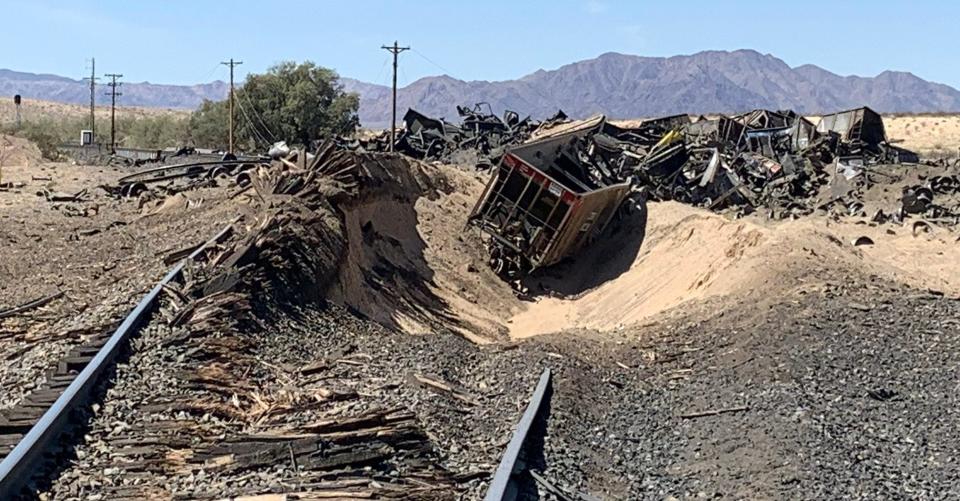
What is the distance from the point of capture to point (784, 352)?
12.8 meters

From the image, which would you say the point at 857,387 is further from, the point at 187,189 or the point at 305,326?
the point at 187,189

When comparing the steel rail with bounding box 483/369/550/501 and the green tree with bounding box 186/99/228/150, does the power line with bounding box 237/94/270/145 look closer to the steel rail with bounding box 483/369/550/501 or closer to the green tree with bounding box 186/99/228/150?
the green tree with bounding box 186/99/228/150

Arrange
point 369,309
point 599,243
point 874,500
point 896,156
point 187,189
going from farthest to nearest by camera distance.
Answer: point 896,156 → point 599,243 → point 187,189 → point 369,309 → point 874,500

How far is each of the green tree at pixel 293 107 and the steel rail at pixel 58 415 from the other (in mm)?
58059

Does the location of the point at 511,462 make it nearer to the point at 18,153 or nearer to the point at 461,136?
the point at 461,136

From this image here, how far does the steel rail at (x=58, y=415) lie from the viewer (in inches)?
286

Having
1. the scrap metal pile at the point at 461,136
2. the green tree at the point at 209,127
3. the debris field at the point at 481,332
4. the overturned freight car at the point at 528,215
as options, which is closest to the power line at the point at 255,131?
the green tree at the point at 209,127

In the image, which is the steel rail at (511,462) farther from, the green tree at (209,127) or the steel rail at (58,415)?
the green tree at (209,127)

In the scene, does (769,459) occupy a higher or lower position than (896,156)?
lower

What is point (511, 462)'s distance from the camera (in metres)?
8.01

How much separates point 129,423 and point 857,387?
24.6 feet

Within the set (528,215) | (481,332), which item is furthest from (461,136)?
(481,332)

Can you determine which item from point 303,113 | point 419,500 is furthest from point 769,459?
point 303,113

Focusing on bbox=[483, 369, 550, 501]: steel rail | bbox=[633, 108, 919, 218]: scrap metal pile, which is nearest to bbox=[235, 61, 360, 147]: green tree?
bbox=[633, 108, 919, 218]: scrap metal pile
